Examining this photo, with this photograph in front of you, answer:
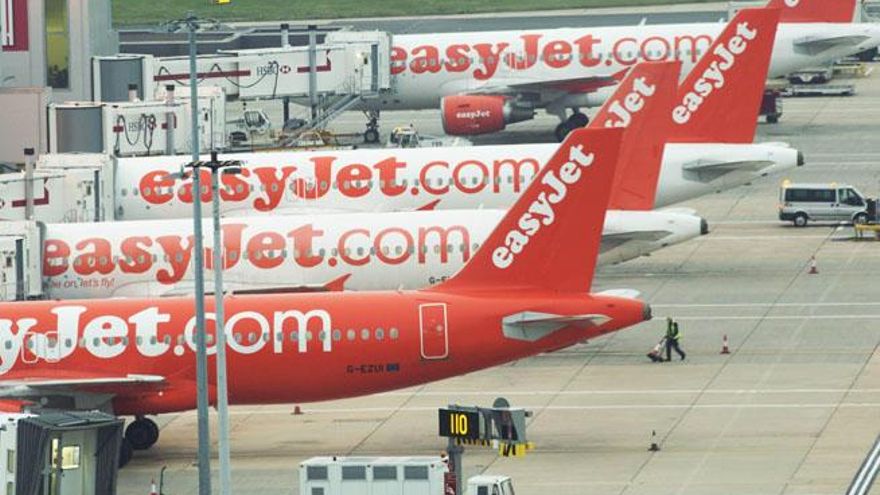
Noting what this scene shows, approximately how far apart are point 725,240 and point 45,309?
35.1 meters

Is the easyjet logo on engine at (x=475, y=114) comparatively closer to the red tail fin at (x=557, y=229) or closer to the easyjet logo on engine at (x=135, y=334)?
the red tail fin at (x=557, y=229)

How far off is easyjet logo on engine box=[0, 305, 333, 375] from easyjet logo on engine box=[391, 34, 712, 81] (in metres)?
55.9

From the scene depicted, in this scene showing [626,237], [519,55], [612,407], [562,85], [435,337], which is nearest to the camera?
[435,337]

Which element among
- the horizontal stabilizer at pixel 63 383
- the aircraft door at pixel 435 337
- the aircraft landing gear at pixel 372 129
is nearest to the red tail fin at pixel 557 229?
the aircraft door at pixel 435 337

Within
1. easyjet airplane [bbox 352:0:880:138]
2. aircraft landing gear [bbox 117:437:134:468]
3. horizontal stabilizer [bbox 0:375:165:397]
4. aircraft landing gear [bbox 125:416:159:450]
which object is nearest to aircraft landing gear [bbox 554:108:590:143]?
easyjet airplane [bbox 352:0:880:138]

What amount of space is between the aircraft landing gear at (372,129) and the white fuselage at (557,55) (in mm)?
697

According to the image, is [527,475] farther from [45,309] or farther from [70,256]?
[70,256]

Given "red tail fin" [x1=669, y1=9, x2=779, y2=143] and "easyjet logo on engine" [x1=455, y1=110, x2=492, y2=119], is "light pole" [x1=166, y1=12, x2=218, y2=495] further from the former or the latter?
"easyjet logo on engine" [x1=455, y1=110, x2=492, y2=119]

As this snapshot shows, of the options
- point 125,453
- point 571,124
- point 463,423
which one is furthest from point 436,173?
point 463,423

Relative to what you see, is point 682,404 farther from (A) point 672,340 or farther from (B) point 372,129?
(B) point 372,129

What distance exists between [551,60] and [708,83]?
3166cm

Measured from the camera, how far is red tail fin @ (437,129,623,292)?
61.4 meters

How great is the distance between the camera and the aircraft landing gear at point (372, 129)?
11894 cm

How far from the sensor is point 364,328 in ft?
199
